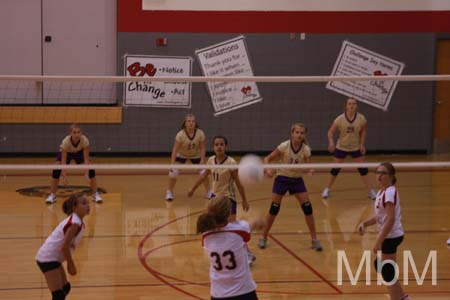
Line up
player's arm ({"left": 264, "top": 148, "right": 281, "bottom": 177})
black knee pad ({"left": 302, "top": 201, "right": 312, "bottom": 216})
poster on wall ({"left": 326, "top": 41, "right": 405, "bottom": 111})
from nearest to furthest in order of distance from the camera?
player's arm ({"left": 264, "top": 148, "right": 281, "bottom": 177}), black knee pad ({"left": 302, "top": 201, "right": 312, "bottom": 216}), poster on wall ({"left": 326, "top": 41, "right": 405, "bottom": 111})

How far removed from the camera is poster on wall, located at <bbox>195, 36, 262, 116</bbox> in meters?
17.5

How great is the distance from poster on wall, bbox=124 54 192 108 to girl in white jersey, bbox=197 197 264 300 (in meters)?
11.7

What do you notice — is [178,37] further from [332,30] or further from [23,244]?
[23,244]

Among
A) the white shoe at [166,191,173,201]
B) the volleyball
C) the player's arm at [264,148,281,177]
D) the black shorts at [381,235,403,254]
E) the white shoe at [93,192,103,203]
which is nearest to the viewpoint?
the black shorts at [381,235,403,254]

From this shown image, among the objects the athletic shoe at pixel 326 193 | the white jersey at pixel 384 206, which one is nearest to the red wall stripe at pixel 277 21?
the athletic shoe at pixel 326 193

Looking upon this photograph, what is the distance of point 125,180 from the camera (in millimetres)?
15086

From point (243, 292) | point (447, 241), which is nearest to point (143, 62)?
point (447, 241)

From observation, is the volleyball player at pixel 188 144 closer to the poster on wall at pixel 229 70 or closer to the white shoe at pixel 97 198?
the white shoe at pixel 97 198

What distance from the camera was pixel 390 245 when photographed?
7324 mm

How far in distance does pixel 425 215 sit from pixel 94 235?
5.14 metres

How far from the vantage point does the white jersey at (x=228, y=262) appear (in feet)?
18.8

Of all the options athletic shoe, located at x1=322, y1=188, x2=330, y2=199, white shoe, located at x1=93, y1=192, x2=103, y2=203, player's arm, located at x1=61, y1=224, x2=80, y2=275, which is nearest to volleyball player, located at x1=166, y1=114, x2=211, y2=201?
white shoe, located at x1=93, y1=192, x2=103, y2=203

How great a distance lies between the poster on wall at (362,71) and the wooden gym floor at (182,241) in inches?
126

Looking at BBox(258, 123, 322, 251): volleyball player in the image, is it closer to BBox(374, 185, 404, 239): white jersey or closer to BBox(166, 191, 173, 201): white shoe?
BBox(374, 185, 404, 239): white jersey
